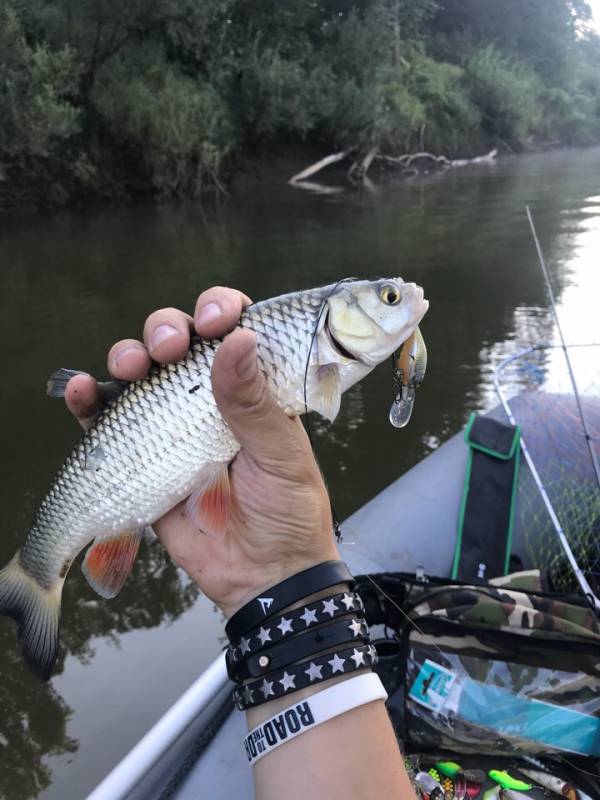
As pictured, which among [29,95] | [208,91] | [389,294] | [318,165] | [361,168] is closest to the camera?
[389,294]

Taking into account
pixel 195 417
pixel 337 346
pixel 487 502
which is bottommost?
pixel 487 502

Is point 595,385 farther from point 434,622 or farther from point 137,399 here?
point 137,399

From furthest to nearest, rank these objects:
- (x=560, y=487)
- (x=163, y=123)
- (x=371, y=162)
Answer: (x=371, y=162) < (x=163, y=123) < (x=560, y=487)

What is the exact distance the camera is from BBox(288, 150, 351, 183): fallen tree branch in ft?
75.7

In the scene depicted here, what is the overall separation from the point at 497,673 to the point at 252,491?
2.93 ft

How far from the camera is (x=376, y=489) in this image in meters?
4.57

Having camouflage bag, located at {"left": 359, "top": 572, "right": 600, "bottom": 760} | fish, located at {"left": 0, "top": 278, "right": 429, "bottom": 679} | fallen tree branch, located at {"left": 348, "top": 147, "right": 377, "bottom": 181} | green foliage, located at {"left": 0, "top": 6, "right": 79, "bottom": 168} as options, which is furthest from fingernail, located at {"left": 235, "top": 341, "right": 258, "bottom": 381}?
fallen tree branch, located at {"left": 348, "top": 147, "right": 377, "bottom": 181}

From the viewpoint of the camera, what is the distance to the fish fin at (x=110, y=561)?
1.70 m

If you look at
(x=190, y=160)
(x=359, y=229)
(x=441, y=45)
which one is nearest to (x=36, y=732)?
(x=359, y=229)

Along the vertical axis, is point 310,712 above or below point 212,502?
below

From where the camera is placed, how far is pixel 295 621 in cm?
142

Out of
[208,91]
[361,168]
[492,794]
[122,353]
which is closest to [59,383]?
[122,353]

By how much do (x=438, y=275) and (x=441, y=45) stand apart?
3590 centimetres

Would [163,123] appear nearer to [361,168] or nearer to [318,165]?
[318,165]
